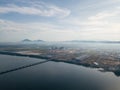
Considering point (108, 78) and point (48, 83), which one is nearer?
point (48, 83)

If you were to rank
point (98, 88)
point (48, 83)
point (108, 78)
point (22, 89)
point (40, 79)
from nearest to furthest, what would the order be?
point (22, 89), point (98, 88), point (48, 83), point (40, 79), point (108, 78)

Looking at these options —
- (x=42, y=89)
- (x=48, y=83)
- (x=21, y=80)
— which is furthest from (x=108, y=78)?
(x=21, y=80)

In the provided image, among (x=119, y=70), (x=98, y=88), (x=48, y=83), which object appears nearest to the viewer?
(x=98, y=88)

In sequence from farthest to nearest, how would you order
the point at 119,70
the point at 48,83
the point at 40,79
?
the point at 119,70, the point at 40,79, the point at 48,83

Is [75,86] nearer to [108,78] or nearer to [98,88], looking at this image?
[98,88]

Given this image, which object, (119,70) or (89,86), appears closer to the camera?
(89,86)

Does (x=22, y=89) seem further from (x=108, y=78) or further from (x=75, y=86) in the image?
(x=108, y=78)

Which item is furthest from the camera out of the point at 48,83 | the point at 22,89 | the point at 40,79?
the point at 40,79

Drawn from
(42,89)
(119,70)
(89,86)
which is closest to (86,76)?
(89,86)
